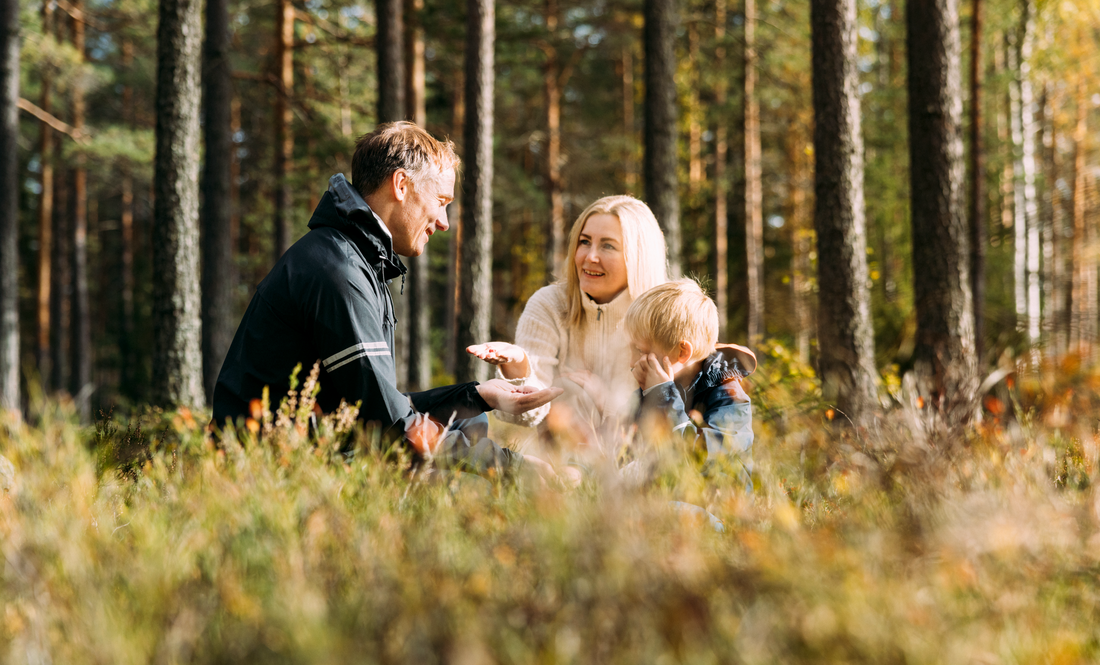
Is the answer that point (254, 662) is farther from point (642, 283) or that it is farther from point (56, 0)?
point (56, 0)

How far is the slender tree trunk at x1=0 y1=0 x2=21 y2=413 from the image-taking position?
11.7 meters

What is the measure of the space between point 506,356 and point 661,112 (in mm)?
6520

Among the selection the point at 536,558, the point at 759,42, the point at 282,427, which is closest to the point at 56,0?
the point at 759,42

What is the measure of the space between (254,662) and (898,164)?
16.4 metres

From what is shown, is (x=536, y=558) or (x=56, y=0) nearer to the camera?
(x=536, y=558)

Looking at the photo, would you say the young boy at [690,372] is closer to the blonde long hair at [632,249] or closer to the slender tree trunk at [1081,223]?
the blonde long hair at [632,249]

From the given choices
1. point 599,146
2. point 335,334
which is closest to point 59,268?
point 599,146

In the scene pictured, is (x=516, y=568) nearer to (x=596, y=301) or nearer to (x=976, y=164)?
(x=596, y=301)

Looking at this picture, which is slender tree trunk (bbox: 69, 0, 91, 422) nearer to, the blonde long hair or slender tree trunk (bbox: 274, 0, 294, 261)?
slender tree trunk (bbox: 274, 0, 294, 261)

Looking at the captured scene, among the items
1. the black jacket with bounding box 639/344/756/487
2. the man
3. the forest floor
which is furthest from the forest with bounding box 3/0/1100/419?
the forest floor

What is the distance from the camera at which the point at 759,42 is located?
15742 millimetres

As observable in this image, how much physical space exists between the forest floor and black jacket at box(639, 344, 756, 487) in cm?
22

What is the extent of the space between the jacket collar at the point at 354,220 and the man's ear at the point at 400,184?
6.0 inches

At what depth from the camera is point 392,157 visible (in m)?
3.10
